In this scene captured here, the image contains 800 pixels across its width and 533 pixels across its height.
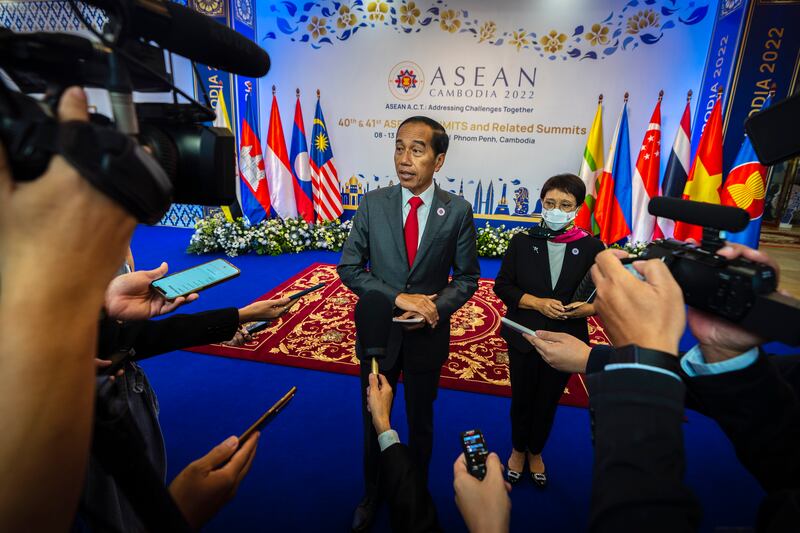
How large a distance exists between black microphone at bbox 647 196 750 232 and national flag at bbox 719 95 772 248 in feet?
15.3

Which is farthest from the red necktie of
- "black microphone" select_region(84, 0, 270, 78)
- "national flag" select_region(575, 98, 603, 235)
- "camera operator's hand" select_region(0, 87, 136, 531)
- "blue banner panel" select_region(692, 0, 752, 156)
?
"blue banner panel" select_region(692, 0, 752, 156)

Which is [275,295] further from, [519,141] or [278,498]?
[519,141]

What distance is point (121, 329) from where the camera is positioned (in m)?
1.27

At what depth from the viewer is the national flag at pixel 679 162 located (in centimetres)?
503

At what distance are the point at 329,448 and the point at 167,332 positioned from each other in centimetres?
125

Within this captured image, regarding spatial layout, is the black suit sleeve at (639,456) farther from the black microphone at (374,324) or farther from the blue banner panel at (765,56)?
the blue banner panel at (765,56)

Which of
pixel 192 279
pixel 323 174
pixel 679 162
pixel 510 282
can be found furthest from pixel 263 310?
pixel 679 162

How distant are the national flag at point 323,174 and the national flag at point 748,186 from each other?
5.07 m

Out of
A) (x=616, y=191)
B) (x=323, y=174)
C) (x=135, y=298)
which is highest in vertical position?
(x=323, y=174)

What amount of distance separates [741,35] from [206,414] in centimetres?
649

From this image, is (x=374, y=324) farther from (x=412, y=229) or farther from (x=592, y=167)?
(x=592, y=167)

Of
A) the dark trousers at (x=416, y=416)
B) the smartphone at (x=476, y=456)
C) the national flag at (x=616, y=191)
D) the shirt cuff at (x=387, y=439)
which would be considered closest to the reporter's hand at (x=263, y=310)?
the dark trousers at (x=416, y=416)

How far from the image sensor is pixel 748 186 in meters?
4.42

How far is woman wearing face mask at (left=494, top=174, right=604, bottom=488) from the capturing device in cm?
195
